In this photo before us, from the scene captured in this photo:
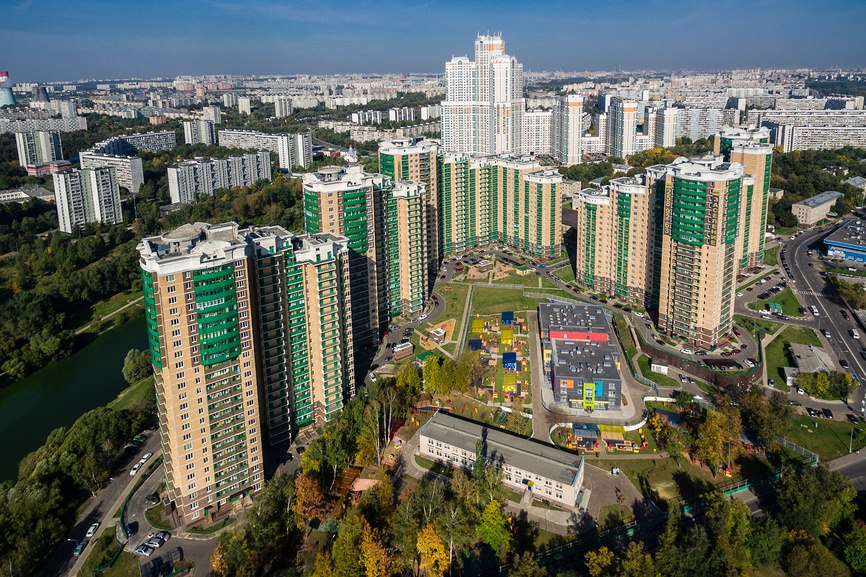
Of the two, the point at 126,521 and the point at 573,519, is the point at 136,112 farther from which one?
the point at 573,519

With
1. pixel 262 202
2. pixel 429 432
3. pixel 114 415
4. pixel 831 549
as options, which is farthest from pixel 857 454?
pixel 262 202

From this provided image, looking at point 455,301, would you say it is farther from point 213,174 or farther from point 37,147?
point 37,147

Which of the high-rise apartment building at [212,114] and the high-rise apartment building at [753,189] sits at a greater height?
the high-rise apartment building at [212,114]

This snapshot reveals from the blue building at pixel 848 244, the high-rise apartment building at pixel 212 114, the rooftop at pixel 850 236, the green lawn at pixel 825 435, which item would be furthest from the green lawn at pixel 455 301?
the high-rise apartment building at pixel 212 114

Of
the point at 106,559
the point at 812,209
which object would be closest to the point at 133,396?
the point at 106,559

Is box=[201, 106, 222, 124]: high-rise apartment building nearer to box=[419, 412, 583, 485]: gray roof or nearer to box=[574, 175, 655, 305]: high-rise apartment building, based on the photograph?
box=[574, 175, 655, 305]: high-rise apartment building

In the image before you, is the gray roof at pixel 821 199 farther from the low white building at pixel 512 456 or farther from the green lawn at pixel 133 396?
the green lawn at pixel 133 396

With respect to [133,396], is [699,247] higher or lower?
higher
